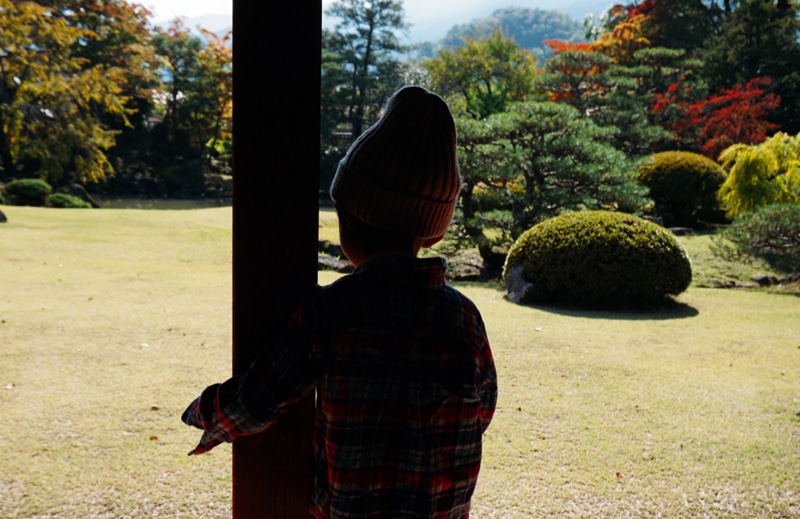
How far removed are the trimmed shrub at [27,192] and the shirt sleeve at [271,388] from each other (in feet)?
56.6

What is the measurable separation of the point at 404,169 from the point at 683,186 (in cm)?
1299

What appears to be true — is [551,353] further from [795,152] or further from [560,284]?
[795,152]

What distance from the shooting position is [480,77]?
2206 centimetres

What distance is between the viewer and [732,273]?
877 centimetres

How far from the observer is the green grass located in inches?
99.0

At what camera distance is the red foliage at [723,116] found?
1484 cm

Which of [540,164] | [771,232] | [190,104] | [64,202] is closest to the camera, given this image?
[771,232]

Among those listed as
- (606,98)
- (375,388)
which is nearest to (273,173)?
(375,388)

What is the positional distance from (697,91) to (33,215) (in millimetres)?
16041

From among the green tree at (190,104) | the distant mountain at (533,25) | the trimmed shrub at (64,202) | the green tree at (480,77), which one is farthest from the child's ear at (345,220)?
the distant mountain at (533,25)

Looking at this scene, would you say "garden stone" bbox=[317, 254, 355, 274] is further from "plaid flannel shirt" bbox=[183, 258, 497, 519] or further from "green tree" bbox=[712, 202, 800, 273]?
"plaid flannel shirt" bbox=[183, 258, 497, 519]

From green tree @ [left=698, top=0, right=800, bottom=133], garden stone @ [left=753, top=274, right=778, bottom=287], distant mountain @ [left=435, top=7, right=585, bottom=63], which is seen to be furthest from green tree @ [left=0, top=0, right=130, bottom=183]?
distant mountain @ [left=435, top=7, right=585, bottom=63]

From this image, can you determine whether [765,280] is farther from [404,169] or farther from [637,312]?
[404,169]

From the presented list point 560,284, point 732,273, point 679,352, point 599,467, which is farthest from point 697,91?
point 599,467
